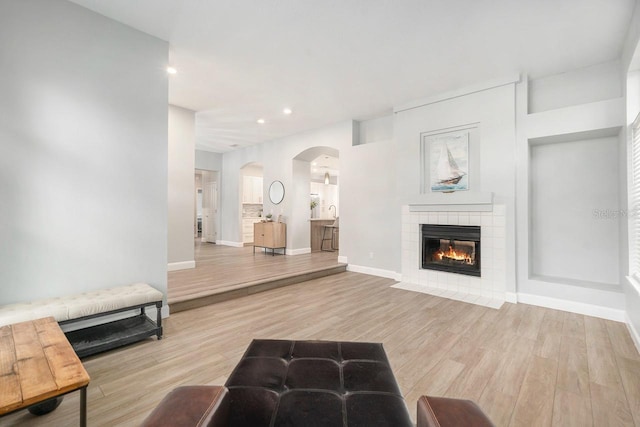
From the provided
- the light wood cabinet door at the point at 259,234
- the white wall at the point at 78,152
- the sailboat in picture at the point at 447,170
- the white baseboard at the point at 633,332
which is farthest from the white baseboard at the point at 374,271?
the white wall at the point at 78,152

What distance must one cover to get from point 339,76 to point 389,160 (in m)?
1.84

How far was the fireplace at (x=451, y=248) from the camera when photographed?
4202 millimetres

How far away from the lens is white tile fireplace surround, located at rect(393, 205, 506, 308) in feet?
12.9

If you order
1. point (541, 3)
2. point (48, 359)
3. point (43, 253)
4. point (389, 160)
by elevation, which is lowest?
point (48, 359)

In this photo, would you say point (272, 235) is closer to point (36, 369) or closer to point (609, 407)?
point (36, 369)

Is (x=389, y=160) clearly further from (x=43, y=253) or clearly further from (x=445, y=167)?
(x=43, y=253)

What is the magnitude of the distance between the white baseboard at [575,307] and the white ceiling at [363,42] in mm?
2900

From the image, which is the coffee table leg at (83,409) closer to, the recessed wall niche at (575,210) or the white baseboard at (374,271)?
the white baseboard at (374,271)

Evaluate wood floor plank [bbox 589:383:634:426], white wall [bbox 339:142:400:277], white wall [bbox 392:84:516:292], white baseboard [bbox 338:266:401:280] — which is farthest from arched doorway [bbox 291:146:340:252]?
wood floor plank [bbox 589:383:634:426]

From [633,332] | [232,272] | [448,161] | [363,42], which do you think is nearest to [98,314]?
[232,272]

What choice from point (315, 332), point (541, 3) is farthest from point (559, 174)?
point (315, 332)

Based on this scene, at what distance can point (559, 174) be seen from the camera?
388 cm

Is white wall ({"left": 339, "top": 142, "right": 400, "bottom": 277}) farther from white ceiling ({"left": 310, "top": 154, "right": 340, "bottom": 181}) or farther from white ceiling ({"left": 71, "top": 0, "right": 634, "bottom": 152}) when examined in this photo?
white ceiling ({"left": 310, "top": 154, "right": 340, "bottom": 181})

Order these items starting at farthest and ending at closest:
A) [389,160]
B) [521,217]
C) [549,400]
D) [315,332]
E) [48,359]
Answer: [389,160]
[521,217]
[315,332]
[549,400]
[48,359]
